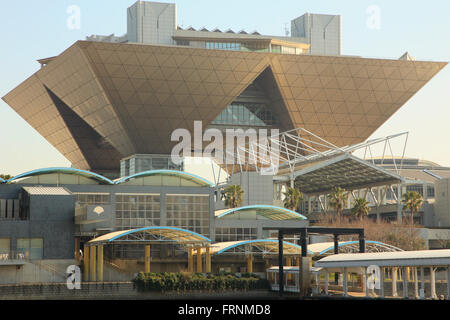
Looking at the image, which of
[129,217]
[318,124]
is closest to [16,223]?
[129,217]

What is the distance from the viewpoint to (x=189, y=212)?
84.8 m

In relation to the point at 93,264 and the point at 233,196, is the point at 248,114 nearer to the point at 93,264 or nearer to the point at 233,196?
the point at 233,196

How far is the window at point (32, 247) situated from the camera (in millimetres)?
73750

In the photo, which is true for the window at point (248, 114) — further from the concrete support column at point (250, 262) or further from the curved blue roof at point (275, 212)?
the concrete support column at point (250, 262)

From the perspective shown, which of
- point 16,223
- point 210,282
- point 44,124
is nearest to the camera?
point 210,282

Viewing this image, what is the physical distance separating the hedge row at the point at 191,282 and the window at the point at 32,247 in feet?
37.3

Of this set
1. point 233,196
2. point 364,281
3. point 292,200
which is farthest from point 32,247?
point 292,200

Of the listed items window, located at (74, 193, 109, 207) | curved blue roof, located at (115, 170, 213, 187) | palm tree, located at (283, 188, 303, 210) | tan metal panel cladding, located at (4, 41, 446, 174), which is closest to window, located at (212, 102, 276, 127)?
tan metal panel cladding, located at (4, 41, 446, 174)

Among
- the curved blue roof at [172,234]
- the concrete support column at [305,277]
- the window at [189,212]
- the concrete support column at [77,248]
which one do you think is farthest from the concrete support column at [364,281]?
the concrete support column at [77,248]

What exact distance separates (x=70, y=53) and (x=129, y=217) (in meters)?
41.8

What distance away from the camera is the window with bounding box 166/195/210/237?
84.2 m
